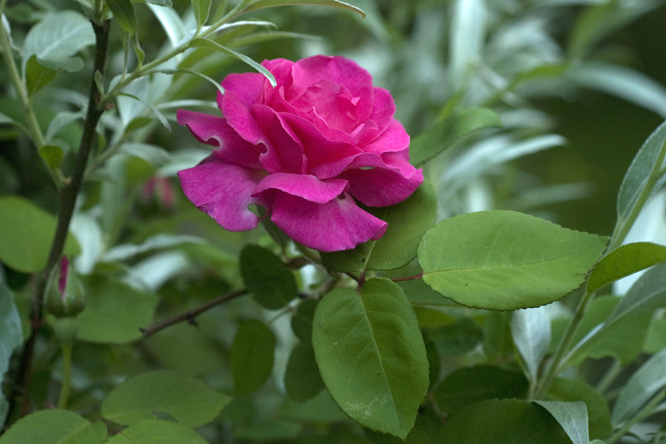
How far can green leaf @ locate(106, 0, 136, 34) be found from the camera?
0.80 feet

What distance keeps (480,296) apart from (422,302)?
47 millimetres

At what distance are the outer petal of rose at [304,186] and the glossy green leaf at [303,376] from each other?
13cm

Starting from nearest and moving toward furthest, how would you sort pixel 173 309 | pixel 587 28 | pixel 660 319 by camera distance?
1. pixel 660 319
2. pixel 173 309
3. pixel 587 28

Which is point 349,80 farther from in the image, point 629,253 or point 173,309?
point 173,309

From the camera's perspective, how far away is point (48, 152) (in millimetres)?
307

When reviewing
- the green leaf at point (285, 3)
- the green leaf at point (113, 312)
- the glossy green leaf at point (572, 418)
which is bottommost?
the green leaf at point (113, 312)

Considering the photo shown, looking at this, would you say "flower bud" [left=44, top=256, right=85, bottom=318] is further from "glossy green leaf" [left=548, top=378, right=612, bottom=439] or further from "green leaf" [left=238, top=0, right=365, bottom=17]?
"glossy green leaf" [left=548, top=378, right=612, bottom=439]

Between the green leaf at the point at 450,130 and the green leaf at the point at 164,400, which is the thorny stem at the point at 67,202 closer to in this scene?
the green leaf at the point at 164,400

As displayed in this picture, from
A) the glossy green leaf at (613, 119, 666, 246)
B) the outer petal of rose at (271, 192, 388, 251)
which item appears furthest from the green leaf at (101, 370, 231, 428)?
the glossy green leaf at (613, 119, 666, 246)

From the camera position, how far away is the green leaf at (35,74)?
31 centimetres

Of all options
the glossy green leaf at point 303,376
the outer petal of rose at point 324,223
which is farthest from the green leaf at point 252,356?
the outer petal of rose at point 324,223

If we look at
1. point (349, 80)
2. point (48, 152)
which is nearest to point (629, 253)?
point (349, 80)

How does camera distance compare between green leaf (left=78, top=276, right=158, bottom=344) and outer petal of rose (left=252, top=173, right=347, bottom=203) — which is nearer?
outer petal of rose (left=252, top=173, right=347, bottom=203)

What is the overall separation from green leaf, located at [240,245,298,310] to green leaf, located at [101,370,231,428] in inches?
2.6
